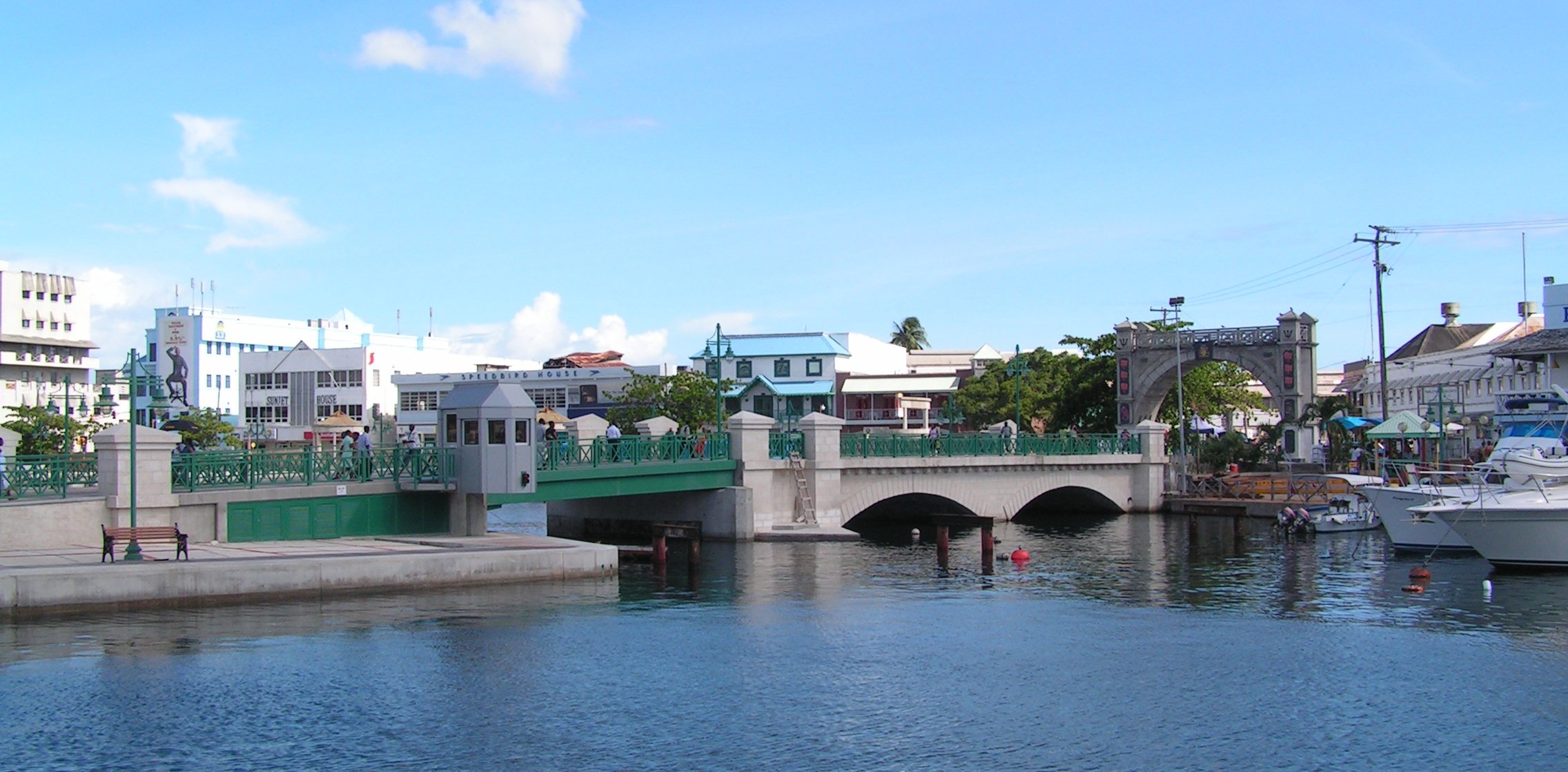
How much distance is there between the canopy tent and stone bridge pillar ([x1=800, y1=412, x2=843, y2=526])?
26751mm

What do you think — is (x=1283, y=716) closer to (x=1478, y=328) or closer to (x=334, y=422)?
(x=334, y=422)

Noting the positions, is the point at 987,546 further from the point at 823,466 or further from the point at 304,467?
the point at 304,467

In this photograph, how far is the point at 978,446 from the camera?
193 feet

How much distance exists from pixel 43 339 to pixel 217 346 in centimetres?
1786

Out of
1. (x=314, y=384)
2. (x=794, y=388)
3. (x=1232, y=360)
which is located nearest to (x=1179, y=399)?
(x=1232, y=360)

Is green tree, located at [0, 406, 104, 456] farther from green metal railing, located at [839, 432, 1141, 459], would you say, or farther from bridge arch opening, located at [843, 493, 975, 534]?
green metal railing, located at [839, 432, 1141, 459]

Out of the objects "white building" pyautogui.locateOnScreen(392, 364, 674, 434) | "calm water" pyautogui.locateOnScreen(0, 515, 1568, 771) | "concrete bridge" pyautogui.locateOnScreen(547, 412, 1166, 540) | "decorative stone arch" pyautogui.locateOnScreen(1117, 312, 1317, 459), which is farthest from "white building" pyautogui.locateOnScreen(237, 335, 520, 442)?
"calm water" pyautogui.locateOnScreen(0, 515, 1568, 771)

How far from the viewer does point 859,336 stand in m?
110

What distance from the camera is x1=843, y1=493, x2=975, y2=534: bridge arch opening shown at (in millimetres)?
59562

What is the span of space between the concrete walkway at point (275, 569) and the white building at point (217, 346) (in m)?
94.1

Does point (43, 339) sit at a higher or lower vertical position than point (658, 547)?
higher

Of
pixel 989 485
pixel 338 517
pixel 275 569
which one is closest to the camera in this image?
pixel 275 569

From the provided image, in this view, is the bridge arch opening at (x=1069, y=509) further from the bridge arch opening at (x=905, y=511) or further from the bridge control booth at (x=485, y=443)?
the bridge control booth at (x=485, y=443)

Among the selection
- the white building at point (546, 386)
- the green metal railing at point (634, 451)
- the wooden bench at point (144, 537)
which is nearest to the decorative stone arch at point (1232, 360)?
the white building at point (546, 386)
